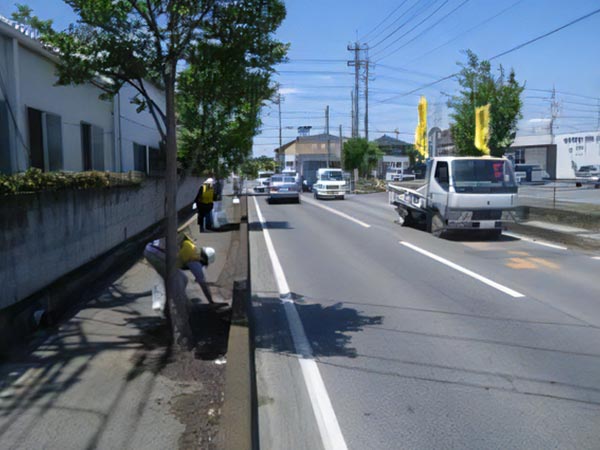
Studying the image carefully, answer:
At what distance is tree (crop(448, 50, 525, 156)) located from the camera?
26.0m

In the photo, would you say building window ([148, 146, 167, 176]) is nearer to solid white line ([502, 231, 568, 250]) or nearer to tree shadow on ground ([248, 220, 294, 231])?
tree shadow on ground ([248, 220, 294, 231])

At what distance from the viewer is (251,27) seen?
688 cm

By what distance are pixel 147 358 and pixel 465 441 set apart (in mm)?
3393

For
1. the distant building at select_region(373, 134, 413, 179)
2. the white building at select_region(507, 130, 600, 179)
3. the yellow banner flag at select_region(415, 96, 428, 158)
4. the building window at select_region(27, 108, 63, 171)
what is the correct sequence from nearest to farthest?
the building window at select_region(27, 108, 63, 171) → the yellow banner flag at select_region(415, 96, 428, 158) → the white building at select_region(507, 130, 600, 179) → the distant building at select_region(373, 134, 413, 179)

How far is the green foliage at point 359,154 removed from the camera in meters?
66.8

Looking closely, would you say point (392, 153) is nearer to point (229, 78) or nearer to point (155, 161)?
point (155, 161)

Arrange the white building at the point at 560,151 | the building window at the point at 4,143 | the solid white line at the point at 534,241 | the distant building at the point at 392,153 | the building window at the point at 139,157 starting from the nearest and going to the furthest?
1. the building window at the point at 4,143
2. the solid white line at the point at 534,241
3. the building window at the point at 139,157
4. the white building at the point at 560,151
5. the distant building at the point at 392,153

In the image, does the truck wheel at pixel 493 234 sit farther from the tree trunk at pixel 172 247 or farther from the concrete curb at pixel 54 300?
the tree trunk at pixel 172 247

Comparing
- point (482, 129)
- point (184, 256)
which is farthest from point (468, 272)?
point (482, 129)

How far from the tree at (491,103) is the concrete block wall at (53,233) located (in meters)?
17.8

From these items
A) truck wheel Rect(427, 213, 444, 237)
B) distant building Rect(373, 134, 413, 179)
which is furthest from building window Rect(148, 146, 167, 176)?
distant building Rect(373, 134, 413, 179)

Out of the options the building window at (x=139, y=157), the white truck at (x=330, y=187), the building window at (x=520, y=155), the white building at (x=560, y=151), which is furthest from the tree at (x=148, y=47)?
the building window at (x=520, y=155)

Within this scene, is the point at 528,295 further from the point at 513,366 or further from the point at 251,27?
the point at 251,27

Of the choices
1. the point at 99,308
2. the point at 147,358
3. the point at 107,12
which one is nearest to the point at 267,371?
the point at 147,358
